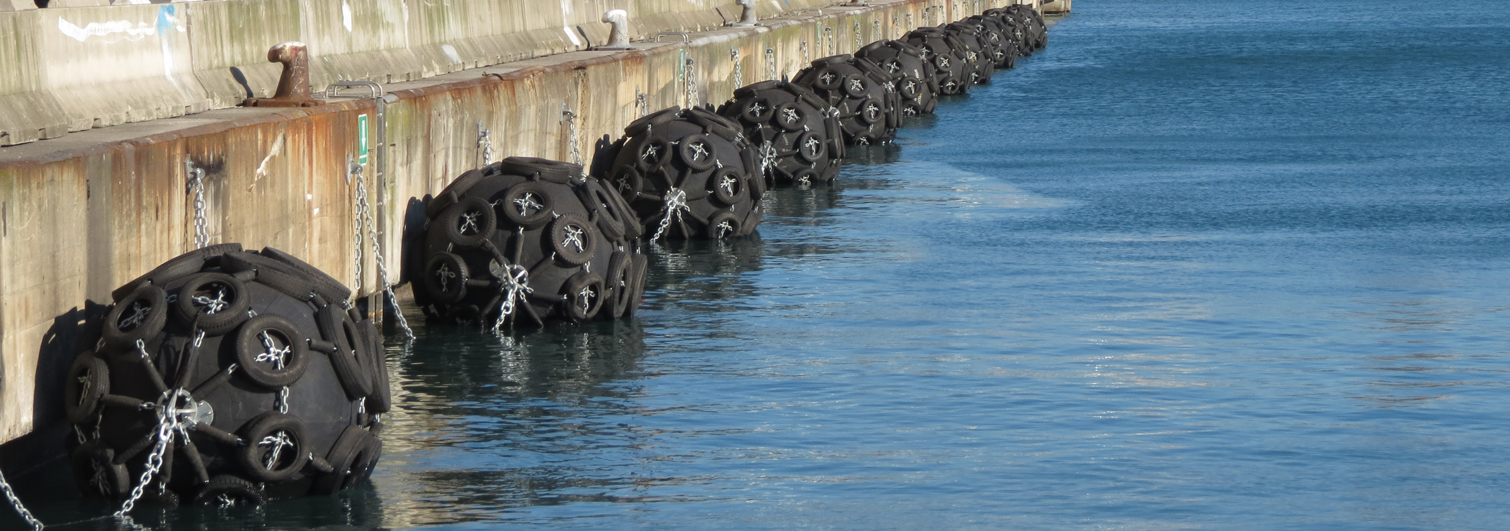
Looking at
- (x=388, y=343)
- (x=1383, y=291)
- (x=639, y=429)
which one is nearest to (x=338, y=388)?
(x=639, y=429)

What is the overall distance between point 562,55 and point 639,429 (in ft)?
39.3

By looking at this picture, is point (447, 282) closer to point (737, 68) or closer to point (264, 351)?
point (264, 351)

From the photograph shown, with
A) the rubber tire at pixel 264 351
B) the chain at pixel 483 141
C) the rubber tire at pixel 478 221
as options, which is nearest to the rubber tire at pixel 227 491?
the rubber tire at pixel 264 351

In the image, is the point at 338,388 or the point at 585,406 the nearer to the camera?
the point at 338,388

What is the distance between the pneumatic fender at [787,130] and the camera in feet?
85.5

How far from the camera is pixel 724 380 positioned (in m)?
13.9

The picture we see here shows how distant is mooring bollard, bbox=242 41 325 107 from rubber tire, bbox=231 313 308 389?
427 cm

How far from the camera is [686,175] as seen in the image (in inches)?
807

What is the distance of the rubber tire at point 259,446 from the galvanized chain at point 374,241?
179 inches

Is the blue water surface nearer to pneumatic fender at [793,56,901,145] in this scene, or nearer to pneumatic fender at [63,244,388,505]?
pneumatic fender at [63,244,388,505]

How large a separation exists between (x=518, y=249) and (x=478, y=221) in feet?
1.42

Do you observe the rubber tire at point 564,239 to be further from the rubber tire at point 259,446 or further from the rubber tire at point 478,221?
the rubber tire at point 259,446

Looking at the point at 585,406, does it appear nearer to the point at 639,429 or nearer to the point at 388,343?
the point at 639,429

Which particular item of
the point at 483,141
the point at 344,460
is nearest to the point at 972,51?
the point at 483,141
